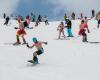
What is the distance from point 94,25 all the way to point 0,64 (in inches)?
923

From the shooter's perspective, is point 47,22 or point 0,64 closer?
point 0,64

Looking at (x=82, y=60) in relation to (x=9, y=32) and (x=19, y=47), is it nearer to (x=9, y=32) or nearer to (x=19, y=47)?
(x=19, y=47)

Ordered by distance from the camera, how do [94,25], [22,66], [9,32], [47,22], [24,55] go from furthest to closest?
[47,22] → [94,25] → [9,32] → [24,55] → [22,66]

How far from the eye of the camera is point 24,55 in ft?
86.0

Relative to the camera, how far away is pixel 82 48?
2898 centimetres

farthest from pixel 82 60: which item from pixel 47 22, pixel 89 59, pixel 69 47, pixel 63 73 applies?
pixel 47 22

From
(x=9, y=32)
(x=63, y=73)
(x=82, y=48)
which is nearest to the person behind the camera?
(x=63, y=73)

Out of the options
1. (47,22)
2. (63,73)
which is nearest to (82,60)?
(63,73)

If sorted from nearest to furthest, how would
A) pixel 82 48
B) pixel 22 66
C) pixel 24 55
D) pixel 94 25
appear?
pixel 22 66 → pixel 24 55 → pixel 82 48 → pixel 94 25

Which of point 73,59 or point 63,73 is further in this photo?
point 73,59

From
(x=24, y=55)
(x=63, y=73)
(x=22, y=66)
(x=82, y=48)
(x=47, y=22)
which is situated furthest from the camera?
(x=47, y=22)

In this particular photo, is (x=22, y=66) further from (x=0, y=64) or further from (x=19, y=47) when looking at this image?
(x=19, y=47)

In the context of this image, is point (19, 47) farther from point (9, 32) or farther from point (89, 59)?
point (9, 32)

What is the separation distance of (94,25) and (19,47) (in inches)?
673
